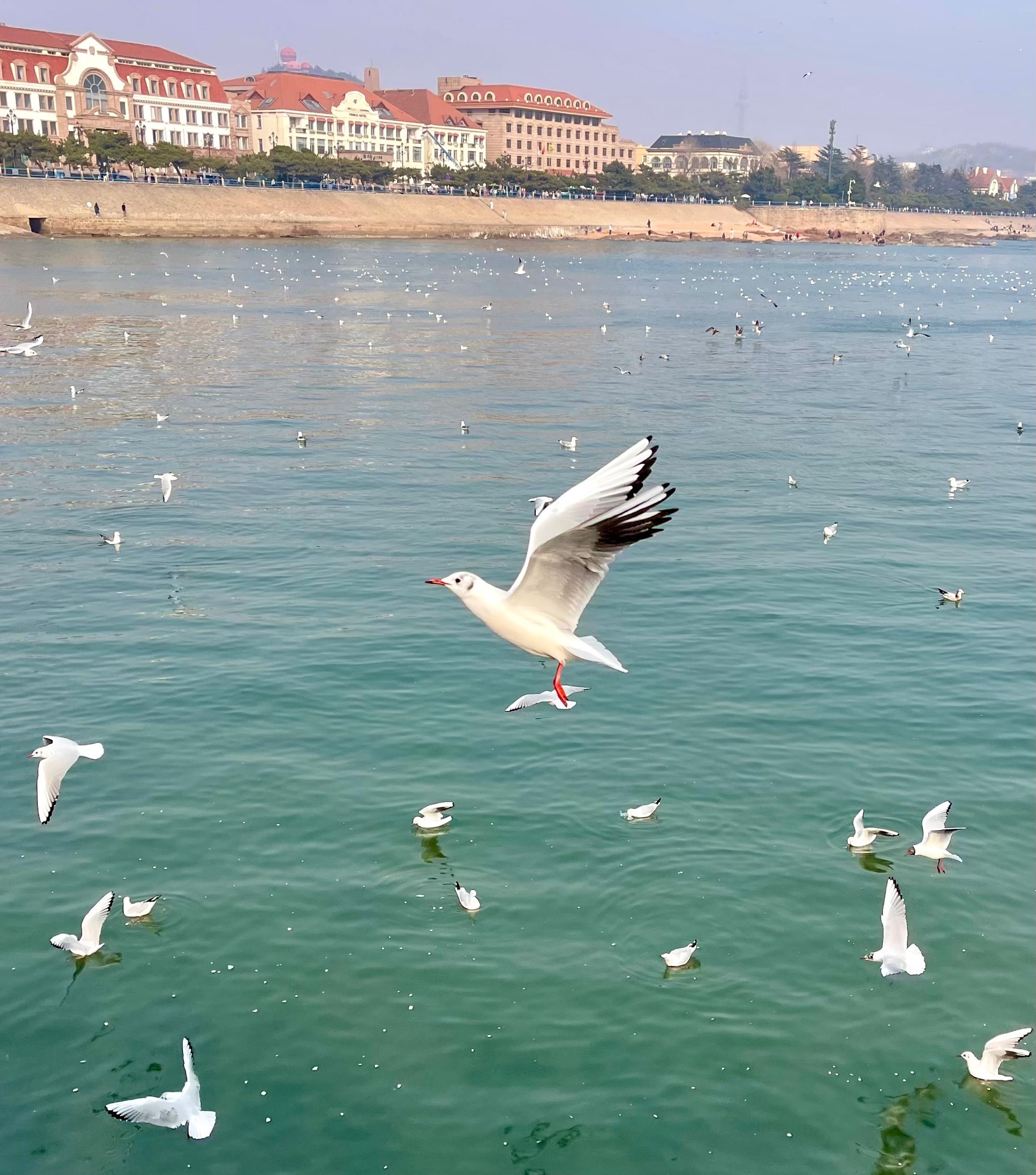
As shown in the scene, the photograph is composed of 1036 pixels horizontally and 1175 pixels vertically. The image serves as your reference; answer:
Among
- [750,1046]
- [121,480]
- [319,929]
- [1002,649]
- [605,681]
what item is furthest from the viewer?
[121,480]

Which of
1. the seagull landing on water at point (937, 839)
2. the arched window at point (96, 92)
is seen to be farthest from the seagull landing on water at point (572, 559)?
the arched window at point (96, 92)

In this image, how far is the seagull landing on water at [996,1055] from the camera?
11.1 metres

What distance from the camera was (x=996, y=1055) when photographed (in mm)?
11312

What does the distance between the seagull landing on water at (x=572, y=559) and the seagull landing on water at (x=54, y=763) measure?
220 inches

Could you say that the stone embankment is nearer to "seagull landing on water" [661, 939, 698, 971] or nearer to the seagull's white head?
"seagull landing on water" [661, 939, 698, 971]

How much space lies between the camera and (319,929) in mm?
13461

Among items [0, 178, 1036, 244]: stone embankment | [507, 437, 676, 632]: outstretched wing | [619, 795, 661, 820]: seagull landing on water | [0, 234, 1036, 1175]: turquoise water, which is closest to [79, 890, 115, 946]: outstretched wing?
[0, 234, 1036, 1175]: turquoise water

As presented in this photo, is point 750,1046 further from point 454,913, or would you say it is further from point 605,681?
point 605,681

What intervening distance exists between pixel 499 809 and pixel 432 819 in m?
1.08

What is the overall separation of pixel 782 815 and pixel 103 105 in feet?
554

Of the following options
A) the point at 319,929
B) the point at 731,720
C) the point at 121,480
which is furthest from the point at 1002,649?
the point at 121,480

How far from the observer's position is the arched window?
160 m

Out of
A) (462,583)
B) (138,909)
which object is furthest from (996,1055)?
(138,909)

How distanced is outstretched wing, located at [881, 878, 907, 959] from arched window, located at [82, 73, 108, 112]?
17016 cm
